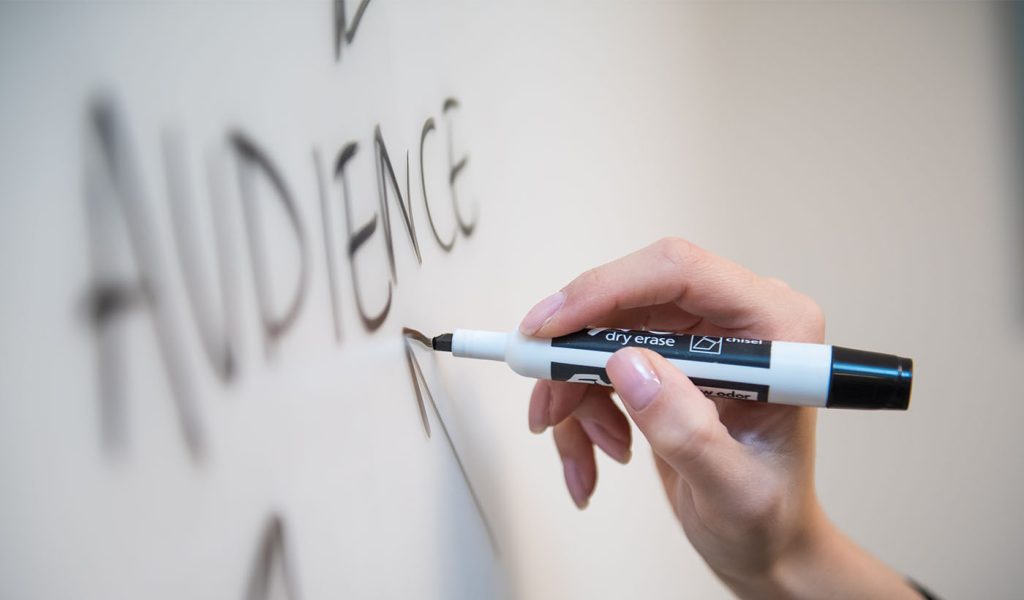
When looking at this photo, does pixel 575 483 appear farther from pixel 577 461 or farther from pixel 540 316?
pixel 540 316

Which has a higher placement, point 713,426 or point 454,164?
point 454,164

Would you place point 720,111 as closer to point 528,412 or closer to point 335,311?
point 528,412

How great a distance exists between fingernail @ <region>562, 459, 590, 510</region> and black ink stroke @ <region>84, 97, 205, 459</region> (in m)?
0.31

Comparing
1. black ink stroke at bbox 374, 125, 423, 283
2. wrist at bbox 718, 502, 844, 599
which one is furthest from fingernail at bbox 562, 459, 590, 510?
black ink stroke at bbox 374, 125, 423, 283

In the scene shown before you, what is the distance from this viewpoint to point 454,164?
35 centimetres

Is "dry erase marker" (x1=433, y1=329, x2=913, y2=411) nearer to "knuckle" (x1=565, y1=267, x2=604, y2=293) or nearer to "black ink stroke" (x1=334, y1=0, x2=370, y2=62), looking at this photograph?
"knuckle" (x1=565, y1=267, x2=604, y2=293)

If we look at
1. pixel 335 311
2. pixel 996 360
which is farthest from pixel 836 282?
pixel 335 311

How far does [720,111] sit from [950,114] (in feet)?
1.09

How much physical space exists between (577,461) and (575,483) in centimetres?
2

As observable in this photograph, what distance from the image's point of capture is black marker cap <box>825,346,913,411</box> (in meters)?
0.28

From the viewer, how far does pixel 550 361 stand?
0.30m

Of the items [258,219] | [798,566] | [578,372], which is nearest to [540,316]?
[578,372]

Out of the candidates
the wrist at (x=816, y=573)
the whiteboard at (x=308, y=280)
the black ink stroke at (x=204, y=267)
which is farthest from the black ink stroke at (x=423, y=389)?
the wrist at (x=816, y=573)

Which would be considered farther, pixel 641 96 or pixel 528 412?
pixel 641 96
